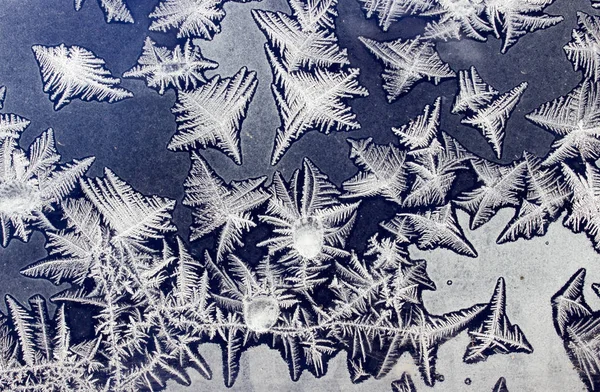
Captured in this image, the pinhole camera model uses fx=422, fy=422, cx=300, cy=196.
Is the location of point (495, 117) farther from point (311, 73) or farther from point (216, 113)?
point (216, 113)

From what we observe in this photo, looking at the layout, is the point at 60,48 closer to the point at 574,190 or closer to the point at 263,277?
the point at 263,277

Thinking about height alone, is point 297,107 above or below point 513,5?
below

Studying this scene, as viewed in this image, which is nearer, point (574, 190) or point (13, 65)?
point (574, 190)

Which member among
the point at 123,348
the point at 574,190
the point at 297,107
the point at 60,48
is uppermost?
the point at 60,48

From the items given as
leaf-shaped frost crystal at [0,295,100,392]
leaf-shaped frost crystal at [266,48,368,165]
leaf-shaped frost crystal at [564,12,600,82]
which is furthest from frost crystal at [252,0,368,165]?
leaf-shaped frost crystal at [0,295,100,392]

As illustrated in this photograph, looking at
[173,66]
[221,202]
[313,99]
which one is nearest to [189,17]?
[173,66]

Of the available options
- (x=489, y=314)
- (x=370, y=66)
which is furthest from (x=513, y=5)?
(x=489, y=314)

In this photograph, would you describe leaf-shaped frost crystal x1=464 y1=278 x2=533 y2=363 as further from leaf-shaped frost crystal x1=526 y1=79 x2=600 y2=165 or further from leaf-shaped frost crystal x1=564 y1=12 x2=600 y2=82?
leaf-shaped frost crystal x1=564 y1=12 x2=600 y2=82
